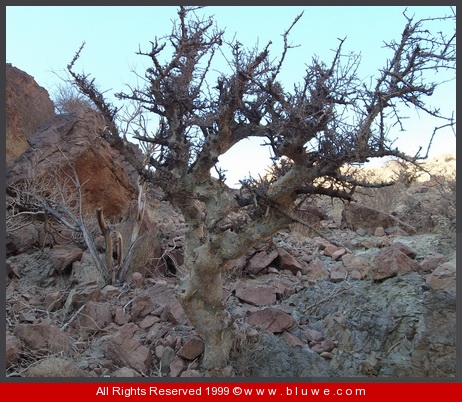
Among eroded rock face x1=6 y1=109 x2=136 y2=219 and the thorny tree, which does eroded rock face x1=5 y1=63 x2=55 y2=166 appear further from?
the thorny tree

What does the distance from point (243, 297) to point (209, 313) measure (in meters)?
1.96

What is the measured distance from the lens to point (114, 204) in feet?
39.8

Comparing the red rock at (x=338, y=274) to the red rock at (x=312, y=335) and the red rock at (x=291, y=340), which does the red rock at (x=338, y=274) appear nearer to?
the red rock at (x=312, y=335)

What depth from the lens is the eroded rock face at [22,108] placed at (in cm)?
1488

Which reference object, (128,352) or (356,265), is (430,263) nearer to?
(356,265)

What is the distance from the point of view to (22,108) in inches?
622

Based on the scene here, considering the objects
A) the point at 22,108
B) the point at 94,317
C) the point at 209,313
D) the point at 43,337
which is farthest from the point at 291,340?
the point at 22,108

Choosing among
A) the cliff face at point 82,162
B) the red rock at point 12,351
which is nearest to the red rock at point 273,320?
the red rock at point 12,351

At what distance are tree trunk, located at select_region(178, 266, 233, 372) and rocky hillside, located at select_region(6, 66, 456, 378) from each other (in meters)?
0.19

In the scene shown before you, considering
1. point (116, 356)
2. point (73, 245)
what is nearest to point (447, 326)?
point (116, 356)

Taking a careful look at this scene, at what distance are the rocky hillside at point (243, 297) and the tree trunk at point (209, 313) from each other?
187mm

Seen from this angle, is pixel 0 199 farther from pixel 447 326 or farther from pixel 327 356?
pixel 447 326

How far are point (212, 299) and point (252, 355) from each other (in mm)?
884

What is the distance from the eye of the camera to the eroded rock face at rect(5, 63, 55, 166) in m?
14.9
